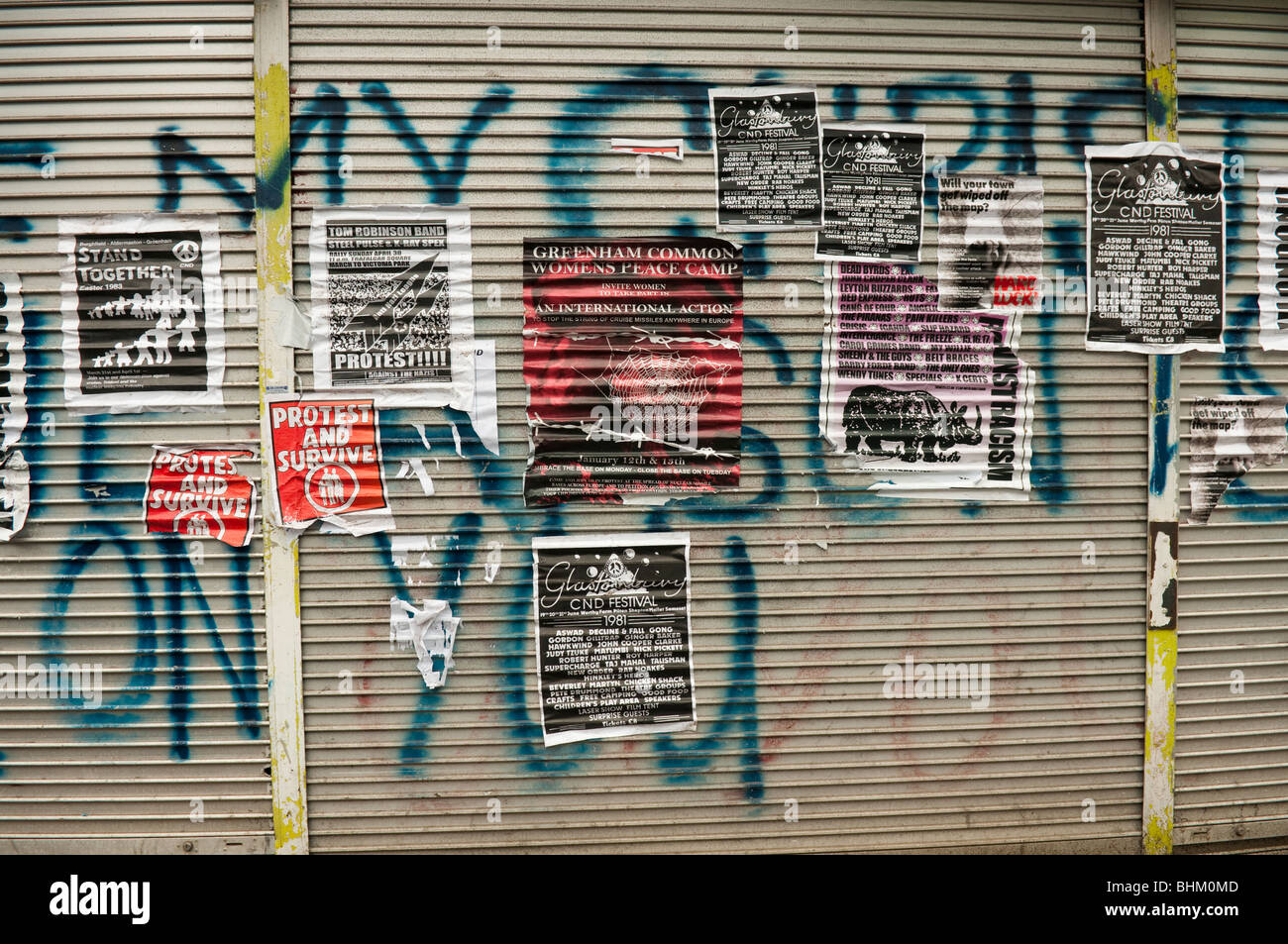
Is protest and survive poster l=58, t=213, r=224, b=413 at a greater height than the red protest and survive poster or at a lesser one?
greater

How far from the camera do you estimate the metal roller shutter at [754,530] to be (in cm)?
364

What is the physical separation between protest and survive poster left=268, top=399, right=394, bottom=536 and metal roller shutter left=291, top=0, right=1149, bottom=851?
0.54 feet

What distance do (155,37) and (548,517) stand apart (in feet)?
9.03

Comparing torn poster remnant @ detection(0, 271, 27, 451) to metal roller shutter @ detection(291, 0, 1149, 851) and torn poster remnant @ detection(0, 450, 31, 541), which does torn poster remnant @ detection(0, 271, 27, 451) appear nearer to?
torn poster remnant @ detection(0, 450, 31, 541)

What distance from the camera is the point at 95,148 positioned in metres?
3.60

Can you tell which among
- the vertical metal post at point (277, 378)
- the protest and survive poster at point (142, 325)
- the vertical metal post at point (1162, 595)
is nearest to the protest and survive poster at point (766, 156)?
the vertical metal post at point (1162, 595)

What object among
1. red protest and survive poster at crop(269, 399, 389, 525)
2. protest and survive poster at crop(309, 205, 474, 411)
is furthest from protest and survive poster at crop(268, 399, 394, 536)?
protest and survive poster at crop(309, 205, 474, 411)

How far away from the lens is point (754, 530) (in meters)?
3.76

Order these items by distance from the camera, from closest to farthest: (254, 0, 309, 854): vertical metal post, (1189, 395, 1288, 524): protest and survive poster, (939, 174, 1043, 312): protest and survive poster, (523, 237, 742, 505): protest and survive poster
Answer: (254, 0, 309, 854): vertical metal post, (523, 237, 742, 505): protest and survive poster, (939, 174, 1043, 312): protest and survive poster, (1189, 395, 1288, 524): protest and survive poster

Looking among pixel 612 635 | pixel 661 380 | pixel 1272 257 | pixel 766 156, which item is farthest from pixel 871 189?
pixel 612 635

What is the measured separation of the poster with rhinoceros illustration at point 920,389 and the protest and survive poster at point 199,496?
2.68 meters

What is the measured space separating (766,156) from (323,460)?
244 centimetres

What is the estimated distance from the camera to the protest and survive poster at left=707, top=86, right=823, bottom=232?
370 centimetres

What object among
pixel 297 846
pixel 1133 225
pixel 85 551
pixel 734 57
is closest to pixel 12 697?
pixel 85 551
